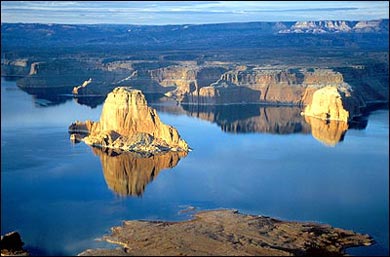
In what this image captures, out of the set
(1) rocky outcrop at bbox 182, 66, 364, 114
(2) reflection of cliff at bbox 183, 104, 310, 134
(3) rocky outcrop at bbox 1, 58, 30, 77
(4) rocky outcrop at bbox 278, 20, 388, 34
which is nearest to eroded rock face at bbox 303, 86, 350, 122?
(2) reflection of cliff at bbox 183, 104, 310, 134

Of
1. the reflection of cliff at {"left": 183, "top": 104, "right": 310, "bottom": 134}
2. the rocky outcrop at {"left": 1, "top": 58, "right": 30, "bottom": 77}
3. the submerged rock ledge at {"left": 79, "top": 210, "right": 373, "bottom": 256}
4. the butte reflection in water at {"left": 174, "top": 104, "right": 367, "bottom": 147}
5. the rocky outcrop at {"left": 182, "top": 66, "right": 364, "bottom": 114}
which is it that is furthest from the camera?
the rocky outcrop at {"left": 1, "top": 58, "right": 30, "bottom": 77}

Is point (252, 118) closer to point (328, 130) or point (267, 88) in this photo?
point (328, 130)

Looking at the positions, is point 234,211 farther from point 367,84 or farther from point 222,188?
point 367,84

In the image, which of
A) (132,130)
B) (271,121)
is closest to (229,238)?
(132,130)

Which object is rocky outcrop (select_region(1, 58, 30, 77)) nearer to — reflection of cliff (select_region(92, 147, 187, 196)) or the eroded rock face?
the eroded rock face

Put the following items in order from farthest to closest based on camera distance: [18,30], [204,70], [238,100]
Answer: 1. [18,30]
2. [204,70]
3. [238,100]

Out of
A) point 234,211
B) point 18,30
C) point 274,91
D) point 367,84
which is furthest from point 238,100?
point 18,30

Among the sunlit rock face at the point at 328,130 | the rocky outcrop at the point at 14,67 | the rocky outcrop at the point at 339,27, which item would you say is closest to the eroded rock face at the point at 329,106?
the sunlit rock face at the point at 328,130
